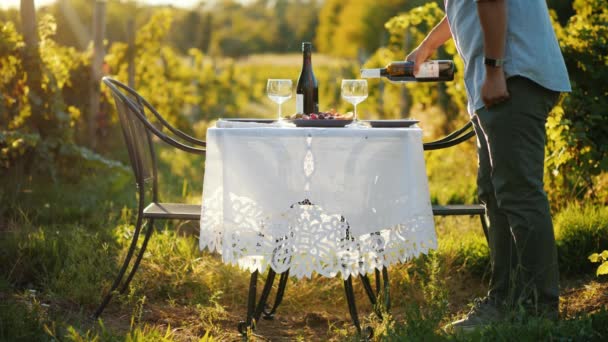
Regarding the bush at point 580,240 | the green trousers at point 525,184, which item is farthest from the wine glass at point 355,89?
the bush at point 580,240

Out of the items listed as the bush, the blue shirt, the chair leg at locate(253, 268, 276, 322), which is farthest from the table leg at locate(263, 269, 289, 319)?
the bush

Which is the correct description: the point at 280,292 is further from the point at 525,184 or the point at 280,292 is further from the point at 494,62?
the point at 494,62

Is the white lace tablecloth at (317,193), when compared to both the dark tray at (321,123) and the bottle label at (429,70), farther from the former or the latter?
the bottle label at (429,70)

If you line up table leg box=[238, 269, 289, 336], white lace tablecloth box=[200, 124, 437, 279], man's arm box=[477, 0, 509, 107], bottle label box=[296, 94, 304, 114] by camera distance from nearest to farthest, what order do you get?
man's arm box=[477, 0, 509, 107], white lace tablecloth box=[200, 124, 437, 279], table leg box=[238, 269, 289, 336], bottle label box=[296, 94, 304, 114]

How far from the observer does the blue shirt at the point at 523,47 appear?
8.19ft

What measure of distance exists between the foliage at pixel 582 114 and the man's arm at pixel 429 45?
1.17 metres

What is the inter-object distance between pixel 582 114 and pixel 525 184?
5.66 feet

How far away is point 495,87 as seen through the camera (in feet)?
8.09

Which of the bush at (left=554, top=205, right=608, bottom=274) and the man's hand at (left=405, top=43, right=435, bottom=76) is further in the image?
the bush at (left=554, top=205, right=608, bottom=274)

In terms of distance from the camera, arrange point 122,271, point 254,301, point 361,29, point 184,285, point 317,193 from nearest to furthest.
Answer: point 317,193 → point 254,301 → point 122,271 → point 184,285 → point 361,29

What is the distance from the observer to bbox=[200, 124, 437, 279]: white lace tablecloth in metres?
2.57

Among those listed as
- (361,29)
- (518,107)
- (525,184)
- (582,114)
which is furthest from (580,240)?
(361,29)

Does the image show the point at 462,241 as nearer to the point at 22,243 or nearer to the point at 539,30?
the point at 539,30

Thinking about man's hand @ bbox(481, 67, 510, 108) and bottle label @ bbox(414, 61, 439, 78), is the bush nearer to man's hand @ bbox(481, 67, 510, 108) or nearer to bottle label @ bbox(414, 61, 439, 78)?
bottle label @ bbox(414, 61, 439, 78)
